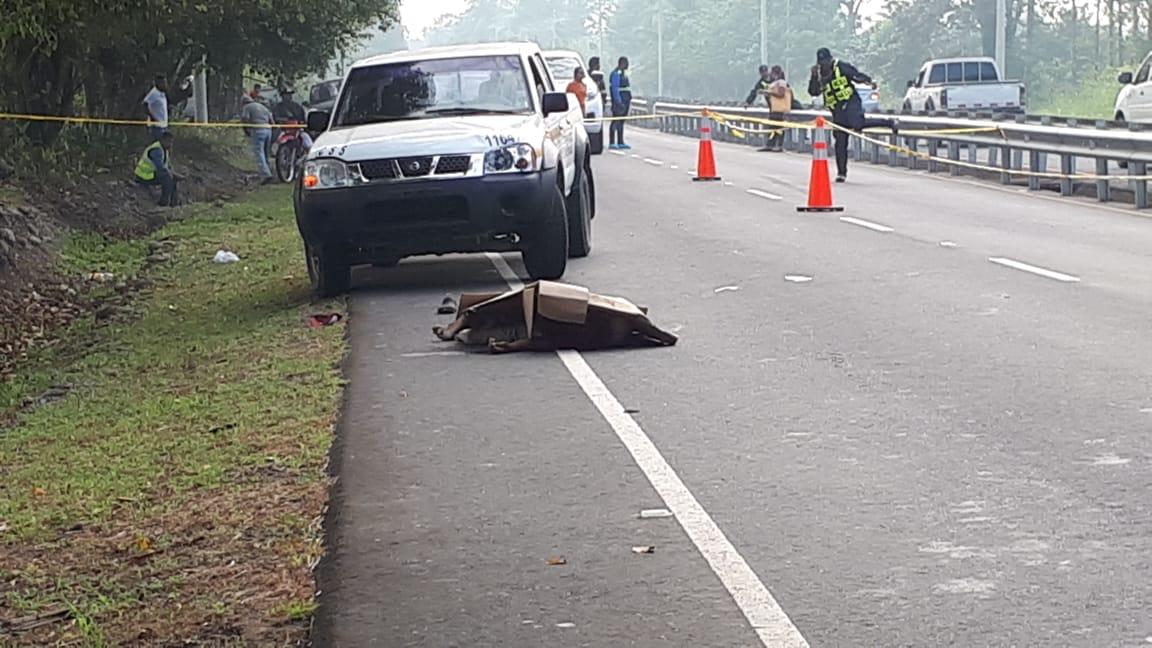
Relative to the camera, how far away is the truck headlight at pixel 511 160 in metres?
13.5

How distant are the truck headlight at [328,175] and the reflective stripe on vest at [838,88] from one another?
12640 millimetres

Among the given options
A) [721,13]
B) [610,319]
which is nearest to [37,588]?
[610,319]

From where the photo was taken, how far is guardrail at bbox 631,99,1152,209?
2186 cm

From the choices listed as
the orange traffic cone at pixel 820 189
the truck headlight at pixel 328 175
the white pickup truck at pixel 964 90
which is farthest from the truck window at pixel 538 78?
the white pickup truck at pixel 964 90

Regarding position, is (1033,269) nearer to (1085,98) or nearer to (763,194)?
(763,194)

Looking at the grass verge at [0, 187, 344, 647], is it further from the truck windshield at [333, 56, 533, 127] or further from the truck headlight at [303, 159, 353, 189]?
A: the truck windshield at [333, 56, 533, 127]

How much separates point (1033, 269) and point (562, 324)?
4.83 metres

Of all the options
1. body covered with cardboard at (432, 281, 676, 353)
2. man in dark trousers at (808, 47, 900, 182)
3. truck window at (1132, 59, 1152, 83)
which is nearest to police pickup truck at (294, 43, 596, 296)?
body covered with cardboard at (432, 281, 676, 353)

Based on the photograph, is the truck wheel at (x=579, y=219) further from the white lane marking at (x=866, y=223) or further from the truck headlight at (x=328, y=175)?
the white lane marking at (x=866, y=223)

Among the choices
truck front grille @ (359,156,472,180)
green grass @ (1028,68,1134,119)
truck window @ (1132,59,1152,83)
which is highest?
truck window @ (1132,59,1152,83)

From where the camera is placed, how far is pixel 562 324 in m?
11.1

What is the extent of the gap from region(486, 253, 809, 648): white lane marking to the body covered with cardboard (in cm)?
105

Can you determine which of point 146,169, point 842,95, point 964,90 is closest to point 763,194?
point 842,95

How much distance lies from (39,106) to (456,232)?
15.9m
